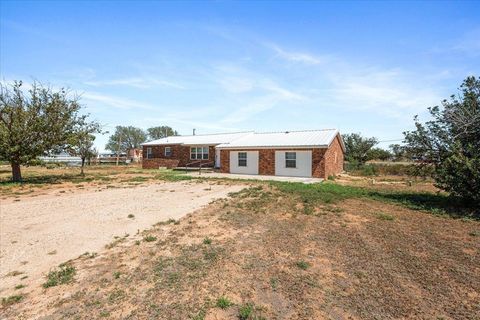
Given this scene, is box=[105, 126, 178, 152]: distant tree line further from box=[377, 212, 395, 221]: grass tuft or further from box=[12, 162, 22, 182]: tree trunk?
box=[377, 212, 395, 221]: grass tuft

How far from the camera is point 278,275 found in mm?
5082

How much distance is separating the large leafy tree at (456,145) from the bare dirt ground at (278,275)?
233cm

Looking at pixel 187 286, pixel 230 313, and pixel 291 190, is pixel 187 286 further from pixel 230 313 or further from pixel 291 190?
pixel 291 190

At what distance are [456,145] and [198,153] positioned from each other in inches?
937

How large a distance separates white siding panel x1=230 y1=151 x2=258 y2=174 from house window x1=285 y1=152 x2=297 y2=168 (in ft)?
9.04

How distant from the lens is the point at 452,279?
482 cm

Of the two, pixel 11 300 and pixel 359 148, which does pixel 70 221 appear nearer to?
pixel 11 300

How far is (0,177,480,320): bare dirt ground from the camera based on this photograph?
410 centimetres

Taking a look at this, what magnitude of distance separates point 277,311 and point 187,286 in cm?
157

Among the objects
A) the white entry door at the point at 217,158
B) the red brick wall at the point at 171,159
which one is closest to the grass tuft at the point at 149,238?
the white entry door at the point at 217,158

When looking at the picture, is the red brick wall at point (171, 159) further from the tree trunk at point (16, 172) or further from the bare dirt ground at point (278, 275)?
the bare dirt ground at point (278, 275)

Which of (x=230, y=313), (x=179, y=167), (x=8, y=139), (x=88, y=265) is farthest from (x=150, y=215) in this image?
(x=179, y=167)

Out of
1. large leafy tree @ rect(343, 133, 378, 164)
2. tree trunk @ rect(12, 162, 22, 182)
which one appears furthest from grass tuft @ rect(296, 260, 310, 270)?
large leafy tree @ rect(343, 133, 378, 164)

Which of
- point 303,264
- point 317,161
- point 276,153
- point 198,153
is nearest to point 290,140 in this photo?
point 276,153
